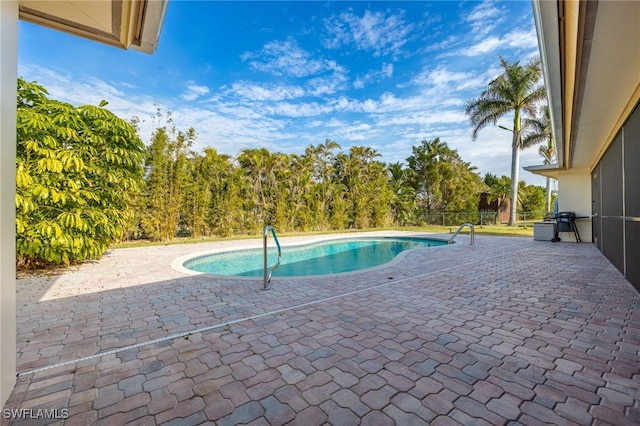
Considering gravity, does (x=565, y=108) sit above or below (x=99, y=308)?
above

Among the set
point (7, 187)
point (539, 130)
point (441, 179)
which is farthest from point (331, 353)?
point (441, 179)

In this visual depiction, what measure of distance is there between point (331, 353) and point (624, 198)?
20.8 ft

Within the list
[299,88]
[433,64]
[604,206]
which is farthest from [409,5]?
[604,206]

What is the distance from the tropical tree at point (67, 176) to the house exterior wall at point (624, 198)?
967cm

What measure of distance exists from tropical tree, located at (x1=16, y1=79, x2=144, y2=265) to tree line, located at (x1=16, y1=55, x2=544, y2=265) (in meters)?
0.02

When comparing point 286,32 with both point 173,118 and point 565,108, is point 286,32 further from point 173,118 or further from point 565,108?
point 565,108

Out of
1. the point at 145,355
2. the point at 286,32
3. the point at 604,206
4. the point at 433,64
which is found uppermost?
the point at 286,32

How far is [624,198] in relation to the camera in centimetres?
529

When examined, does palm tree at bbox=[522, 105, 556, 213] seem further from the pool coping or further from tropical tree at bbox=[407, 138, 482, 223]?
the pool coping

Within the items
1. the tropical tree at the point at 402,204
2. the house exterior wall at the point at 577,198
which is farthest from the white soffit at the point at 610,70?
the tropical tree at the point at 402,204

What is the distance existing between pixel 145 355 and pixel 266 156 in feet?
46.0

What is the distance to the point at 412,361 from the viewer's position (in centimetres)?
250

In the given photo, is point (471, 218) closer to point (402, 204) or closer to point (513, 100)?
point (402, 204)

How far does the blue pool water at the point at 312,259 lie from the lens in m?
8.42
